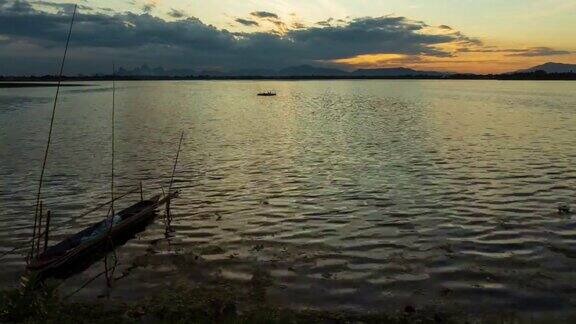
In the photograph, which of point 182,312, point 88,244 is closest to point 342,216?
point 182,312

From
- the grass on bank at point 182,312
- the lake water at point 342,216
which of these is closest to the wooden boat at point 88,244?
the lake water at point 342,216

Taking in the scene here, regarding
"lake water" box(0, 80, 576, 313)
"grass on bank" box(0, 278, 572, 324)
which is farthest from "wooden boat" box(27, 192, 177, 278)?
"grass on bank" box(0, 278, 572, 324)

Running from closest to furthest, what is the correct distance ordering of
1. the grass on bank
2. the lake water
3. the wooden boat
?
the grass on bank
the lake water
the wooden boat

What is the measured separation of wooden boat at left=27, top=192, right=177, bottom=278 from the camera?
1591 cm

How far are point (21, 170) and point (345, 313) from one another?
30.2 m

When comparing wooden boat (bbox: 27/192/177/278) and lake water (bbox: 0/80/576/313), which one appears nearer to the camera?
lake water (bbox: 0/80/576/313)

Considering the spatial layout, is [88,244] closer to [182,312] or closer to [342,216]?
[182,312]

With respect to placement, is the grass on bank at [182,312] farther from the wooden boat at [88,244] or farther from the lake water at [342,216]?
the wooden boat at [88,244]

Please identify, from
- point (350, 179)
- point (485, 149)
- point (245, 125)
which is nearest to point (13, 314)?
point (350, 179)

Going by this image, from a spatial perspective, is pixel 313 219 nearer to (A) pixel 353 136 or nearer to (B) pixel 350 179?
(B) pixel 350 179

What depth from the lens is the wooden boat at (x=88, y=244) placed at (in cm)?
1591

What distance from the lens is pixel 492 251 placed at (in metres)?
17.8

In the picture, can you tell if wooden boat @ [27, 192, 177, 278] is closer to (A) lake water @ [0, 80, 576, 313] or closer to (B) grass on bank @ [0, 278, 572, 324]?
(A) lake water @ [0, 80, 576, 313]

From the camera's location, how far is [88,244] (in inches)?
698
